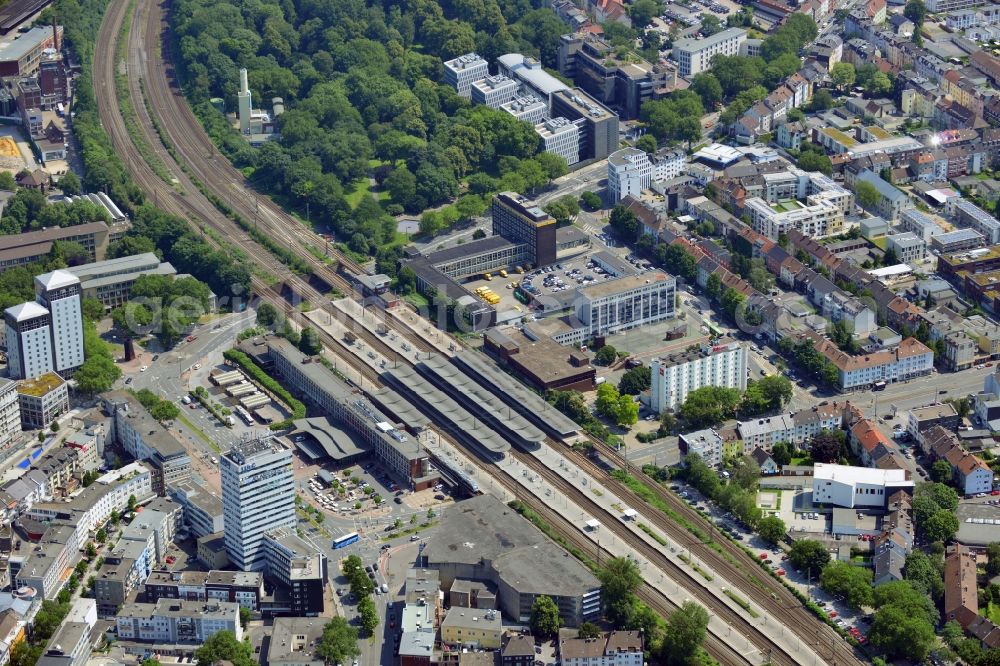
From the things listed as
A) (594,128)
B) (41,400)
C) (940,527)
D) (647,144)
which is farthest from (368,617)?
(647,144)

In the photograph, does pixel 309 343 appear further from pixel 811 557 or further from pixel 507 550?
pixel 811 557

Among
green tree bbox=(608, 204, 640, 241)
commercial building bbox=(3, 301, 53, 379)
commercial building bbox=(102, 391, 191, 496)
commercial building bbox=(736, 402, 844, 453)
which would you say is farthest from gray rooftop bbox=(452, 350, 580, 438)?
commercial building bbox=(3, 301, 53, 379)

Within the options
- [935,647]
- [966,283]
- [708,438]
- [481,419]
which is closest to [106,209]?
[481,419]

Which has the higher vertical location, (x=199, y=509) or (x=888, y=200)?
(x=199, y=509)

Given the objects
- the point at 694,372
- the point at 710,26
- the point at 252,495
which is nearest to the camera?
the point at 252,495

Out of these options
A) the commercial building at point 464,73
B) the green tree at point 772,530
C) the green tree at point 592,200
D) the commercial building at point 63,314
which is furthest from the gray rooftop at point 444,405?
the commercial building at point 464,73

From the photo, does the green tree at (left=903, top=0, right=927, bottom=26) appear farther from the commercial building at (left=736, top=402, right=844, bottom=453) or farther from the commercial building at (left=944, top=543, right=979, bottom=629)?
the commercial building at (left=944, top=543, right=979, bottom=629)
